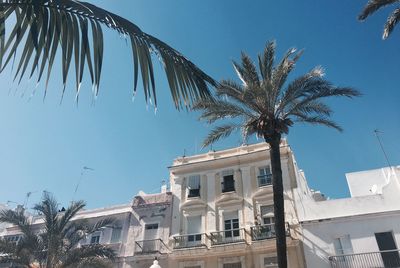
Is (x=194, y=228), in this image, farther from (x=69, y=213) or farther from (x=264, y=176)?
(x=69, y=213)

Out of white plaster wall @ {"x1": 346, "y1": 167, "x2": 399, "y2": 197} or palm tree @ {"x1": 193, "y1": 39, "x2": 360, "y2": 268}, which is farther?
white plaster wall @ {"x1": 346, "y1": 167, "x2": 399, "y2": 197}

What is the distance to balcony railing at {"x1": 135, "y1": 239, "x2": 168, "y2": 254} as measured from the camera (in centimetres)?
2591

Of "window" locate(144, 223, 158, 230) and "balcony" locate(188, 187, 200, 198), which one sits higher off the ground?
"balcony" locate(188, 187, 200, 198)

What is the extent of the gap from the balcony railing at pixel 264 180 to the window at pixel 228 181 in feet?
6.70

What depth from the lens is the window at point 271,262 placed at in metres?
22.8

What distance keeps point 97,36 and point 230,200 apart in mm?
24825

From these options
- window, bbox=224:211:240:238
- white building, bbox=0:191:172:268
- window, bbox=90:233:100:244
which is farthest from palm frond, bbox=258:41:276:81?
window, bbox=90:233:100:244

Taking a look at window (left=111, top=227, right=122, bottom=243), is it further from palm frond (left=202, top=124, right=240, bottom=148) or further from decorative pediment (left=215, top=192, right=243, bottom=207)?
palm frond (left=202, top=124, right=240, bottom=148)

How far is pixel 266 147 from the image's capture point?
2778cm

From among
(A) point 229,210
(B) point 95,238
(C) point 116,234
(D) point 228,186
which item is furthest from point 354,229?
(B) point 95,238

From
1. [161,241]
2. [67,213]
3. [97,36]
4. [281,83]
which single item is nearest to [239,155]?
[161,241]

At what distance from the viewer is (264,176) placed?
26.5 metres

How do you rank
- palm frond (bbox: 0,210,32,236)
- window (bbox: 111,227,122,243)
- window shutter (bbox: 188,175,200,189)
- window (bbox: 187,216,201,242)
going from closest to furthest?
1. palm frond (bbox: 0,210,32,236)
2. window (bbox: 187,216,201,242)
3. window (bbox: 111,227,122,243)
4. window shutter (bbox: 188,175,200,189)

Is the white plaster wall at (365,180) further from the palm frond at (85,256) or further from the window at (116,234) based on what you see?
the palm frond at (85,256)
